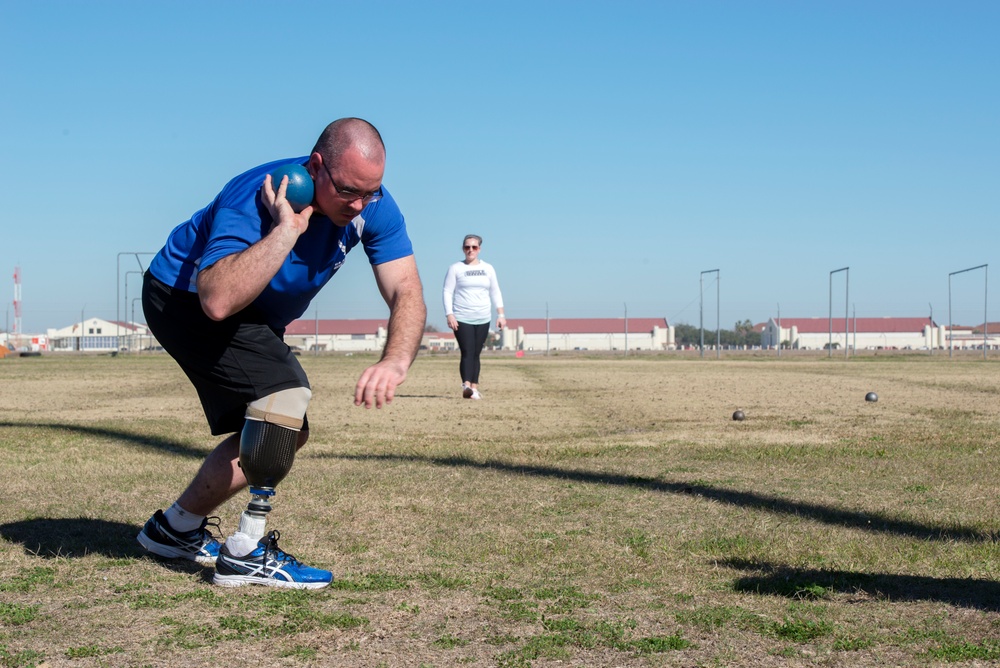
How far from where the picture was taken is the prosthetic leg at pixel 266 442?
3797mm

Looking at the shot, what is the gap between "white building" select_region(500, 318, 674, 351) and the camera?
334 feet

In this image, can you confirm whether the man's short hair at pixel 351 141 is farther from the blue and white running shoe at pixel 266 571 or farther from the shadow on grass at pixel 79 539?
the shadow on grass at pixel 79 539

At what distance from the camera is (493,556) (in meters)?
4.25

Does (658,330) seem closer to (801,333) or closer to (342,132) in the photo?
(801,333)

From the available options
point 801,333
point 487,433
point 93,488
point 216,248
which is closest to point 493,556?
point 216,248

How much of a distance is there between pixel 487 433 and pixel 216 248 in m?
6.18

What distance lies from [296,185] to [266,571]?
1.42 m

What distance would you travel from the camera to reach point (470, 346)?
14266 mm

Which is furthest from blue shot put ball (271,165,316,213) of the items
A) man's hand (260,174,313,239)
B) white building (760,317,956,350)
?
white building (760,317,956,350)

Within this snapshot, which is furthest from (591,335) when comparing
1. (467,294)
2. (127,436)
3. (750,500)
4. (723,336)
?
(750,500)

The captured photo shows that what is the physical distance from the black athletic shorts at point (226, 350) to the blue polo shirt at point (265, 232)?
0.07m

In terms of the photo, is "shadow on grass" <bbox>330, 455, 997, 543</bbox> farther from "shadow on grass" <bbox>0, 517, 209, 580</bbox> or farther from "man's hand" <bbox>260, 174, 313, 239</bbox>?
"man's hand" <bbox>260, 174, 313, 239</bbox>

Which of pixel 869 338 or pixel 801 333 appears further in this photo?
pixel 801 333

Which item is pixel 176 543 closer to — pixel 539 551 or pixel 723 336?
pixel 539 551
